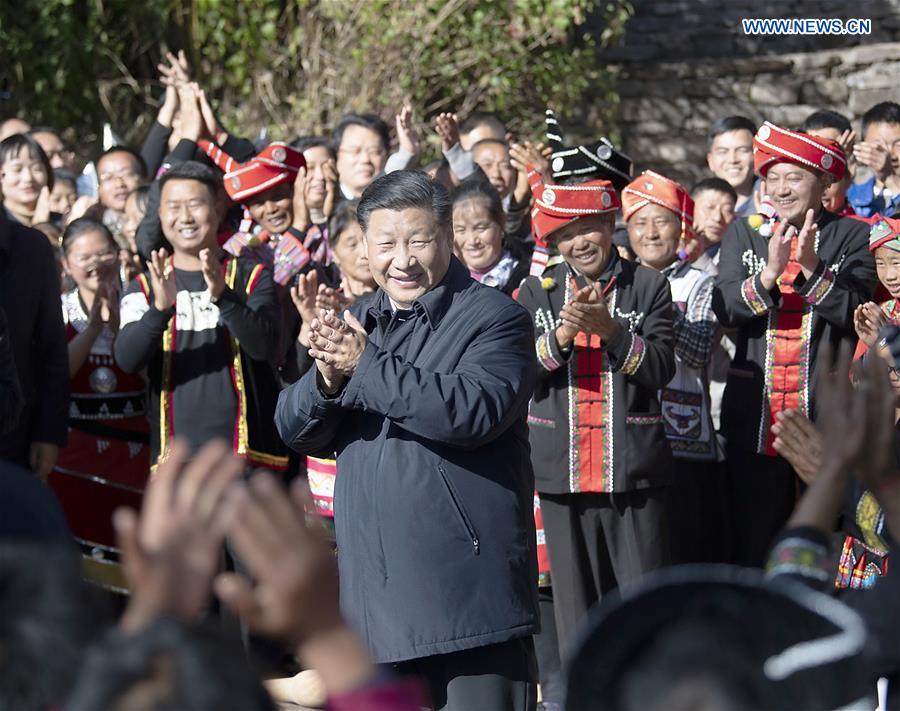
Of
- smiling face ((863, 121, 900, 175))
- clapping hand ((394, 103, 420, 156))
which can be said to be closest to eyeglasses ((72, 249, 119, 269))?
clapping hand ((394, 103, 420, 156))

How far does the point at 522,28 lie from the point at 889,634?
9340mm

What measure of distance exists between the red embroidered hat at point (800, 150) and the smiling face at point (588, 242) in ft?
2.84

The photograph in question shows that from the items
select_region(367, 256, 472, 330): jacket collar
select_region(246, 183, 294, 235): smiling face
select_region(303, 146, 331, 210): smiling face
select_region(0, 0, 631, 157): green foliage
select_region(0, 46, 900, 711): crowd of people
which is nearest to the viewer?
select_region(0, 46, 900, 711): crowd of people

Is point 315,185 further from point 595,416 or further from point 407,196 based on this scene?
point 407,196

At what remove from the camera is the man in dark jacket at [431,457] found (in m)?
3.72

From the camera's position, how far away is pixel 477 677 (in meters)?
3.79

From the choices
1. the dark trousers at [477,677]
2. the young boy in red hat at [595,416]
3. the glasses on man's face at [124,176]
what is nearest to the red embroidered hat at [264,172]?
the glasses on man's face at [124,176]

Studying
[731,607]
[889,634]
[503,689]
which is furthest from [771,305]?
[731,607]

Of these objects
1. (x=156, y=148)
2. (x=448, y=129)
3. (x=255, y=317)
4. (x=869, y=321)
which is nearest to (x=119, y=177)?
(x=156, y=148)

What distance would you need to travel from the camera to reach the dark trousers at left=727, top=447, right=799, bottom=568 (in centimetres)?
584

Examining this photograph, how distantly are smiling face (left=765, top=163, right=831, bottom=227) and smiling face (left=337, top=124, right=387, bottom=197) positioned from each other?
2.28 meters

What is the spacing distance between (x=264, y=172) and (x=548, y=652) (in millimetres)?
2616

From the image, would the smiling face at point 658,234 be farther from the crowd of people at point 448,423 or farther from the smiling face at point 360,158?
the smiling face at point 360,158

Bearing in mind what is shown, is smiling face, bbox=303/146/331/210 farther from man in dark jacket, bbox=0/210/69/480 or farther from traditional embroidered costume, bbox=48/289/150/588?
man in dark jacket, bbox=0/210/69/480
